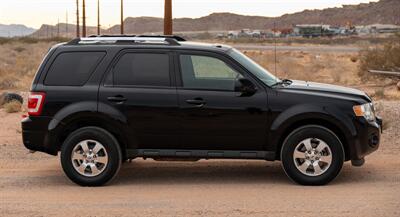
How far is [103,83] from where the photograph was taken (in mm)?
8383

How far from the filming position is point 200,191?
7988mm

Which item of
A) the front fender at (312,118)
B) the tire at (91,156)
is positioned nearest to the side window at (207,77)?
the front fender at (312,118)

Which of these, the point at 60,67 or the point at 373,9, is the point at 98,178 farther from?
the point at 373,9

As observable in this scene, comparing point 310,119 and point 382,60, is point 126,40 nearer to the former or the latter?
point 310,119

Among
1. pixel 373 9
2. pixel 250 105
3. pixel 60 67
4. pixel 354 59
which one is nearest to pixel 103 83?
pixel 60 67

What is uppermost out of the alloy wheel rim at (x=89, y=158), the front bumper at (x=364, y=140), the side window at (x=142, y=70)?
the side window at (x=142, y=70)

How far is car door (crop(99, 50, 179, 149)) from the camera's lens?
825 cm

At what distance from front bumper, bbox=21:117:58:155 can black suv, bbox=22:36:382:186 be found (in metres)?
0.01

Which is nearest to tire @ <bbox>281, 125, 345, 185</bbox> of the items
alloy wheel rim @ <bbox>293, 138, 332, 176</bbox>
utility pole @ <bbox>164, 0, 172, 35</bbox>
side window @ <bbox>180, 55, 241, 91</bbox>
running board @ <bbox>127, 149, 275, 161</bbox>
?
alloy wheel rim @ <bbox>293, 138, 332, 176</bbox>

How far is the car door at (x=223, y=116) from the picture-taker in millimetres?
8164

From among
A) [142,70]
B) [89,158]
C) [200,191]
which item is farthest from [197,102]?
[89,158]

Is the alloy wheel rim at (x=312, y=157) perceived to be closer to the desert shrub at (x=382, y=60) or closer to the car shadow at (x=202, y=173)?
the car shadow at (x=202, y=173)

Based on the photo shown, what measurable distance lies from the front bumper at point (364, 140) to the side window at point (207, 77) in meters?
1.67

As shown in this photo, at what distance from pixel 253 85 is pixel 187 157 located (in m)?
1.24
